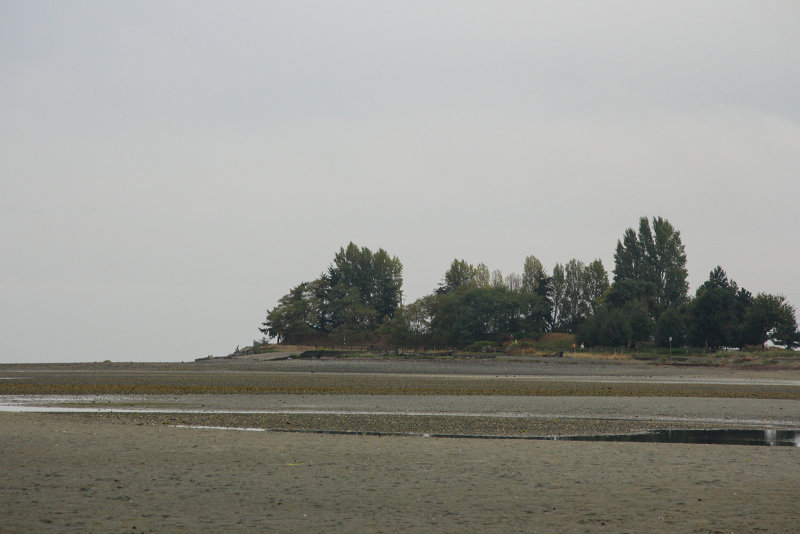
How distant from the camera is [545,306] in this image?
156875 millimetres

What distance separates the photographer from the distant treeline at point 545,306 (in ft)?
384

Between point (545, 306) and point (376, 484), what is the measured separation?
145m

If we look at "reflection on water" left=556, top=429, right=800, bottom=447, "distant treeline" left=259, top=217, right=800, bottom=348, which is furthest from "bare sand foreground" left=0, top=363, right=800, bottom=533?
"distant treeline" left=259, top=217, right=800, bottom=348

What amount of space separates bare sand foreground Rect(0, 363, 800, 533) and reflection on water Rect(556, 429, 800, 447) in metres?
1.44

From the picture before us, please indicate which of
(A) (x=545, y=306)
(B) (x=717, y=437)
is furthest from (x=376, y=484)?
(A) (x=545, y=306)

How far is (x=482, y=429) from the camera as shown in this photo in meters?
25.0

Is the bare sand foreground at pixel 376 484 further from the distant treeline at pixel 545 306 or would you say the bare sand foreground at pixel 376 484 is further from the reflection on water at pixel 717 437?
the distant treeline at pixel 545 306

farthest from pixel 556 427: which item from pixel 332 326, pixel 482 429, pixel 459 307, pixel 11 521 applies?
pixel 332 326

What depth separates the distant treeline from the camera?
117m

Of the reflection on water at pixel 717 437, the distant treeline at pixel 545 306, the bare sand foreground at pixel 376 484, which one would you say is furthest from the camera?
the distant treeline at pixel 545 306

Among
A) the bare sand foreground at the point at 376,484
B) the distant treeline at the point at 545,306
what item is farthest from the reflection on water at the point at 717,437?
the distant treeline at the point at 545,306

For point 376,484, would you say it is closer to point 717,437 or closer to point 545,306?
point 717,437

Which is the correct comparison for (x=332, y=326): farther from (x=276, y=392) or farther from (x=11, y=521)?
(x=11, y=521)

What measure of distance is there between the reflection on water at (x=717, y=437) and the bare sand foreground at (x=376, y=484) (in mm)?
1442
